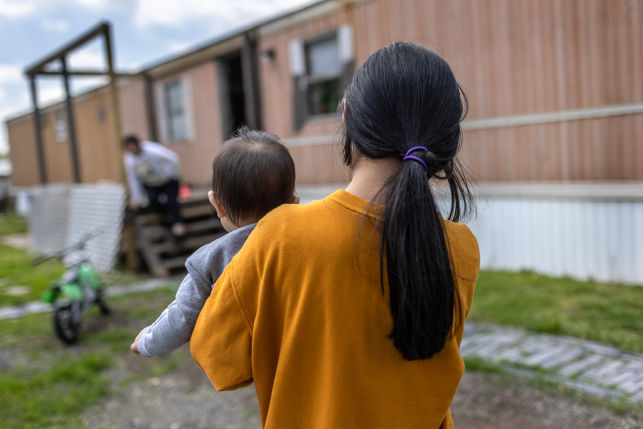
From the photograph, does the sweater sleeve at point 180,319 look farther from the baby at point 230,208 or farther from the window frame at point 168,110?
the window frame at point 168,110

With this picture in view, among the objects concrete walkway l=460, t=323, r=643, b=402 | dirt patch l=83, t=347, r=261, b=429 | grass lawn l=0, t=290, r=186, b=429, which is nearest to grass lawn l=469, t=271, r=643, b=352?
concrete walkway l=460, t=323, r=643, b=402

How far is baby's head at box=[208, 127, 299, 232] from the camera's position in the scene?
1196 millimetres

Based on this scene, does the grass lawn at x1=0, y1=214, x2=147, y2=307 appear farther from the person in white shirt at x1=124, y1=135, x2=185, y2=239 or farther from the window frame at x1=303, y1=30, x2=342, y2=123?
the window frame at x1=303, y1=30, x2=342, y2=123

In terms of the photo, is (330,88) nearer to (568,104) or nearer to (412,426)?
(568,104)

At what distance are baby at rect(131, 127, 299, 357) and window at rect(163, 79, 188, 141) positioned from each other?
10.2m

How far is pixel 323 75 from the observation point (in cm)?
788

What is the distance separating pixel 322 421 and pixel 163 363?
341cm

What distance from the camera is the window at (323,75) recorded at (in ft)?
25.3

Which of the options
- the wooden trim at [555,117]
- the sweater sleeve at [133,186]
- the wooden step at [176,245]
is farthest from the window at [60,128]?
the wooden trim at [555,117]

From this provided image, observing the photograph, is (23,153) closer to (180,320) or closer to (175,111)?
(175,111)

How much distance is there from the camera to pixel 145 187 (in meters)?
7.42

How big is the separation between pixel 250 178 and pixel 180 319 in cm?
37

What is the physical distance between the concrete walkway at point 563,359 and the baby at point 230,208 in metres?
2.90

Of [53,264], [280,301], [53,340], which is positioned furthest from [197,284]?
[53,264]
